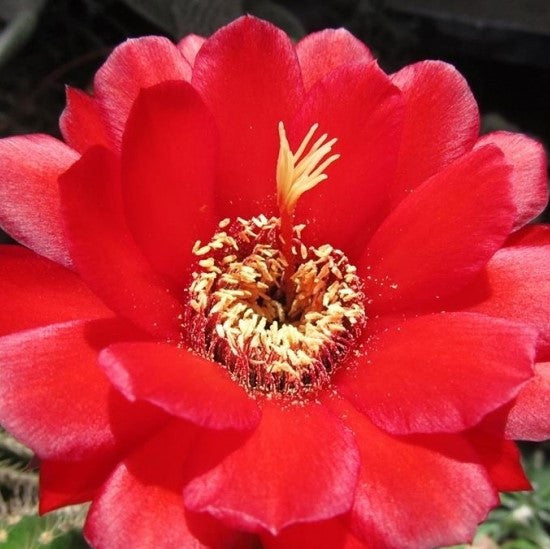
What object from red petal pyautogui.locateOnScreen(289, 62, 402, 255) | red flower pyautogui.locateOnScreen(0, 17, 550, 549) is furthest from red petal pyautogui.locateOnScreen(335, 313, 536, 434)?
red petal pyautogui.locateOnScreen(289, 62, 402, 255)

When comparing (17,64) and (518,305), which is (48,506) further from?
(17,64)

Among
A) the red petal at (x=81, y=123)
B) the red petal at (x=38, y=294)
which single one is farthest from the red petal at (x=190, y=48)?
the red petal at (x=38, y=294)

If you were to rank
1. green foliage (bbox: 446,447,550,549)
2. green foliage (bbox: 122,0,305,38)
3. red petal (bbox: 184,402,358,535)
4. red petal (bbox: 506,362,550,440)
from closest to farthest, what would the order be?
red petal (bbox: 184,402,358,535), red petal (bbox: 506,362,550,440), green foliage (bbox: 446,447,550,549), green foliage (bbox: 122,0,305,38)

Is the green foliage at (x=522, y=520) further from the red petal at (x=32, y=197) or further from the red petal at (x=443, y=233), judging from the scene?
the red petal at (x=32, y=197)

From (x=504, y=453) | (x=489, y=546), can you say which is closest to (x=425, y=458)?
(x=504, y=453)

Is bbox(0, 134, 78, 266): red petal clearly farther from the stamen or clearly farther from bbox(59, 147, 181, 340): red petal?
the stamen

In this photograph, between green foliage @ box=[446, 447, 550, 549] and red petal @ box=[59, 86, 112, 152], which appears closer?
red petal @ box=[59, 86, 112, 152]

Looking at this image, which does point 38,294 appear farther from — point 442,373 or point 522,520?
point 522,520
